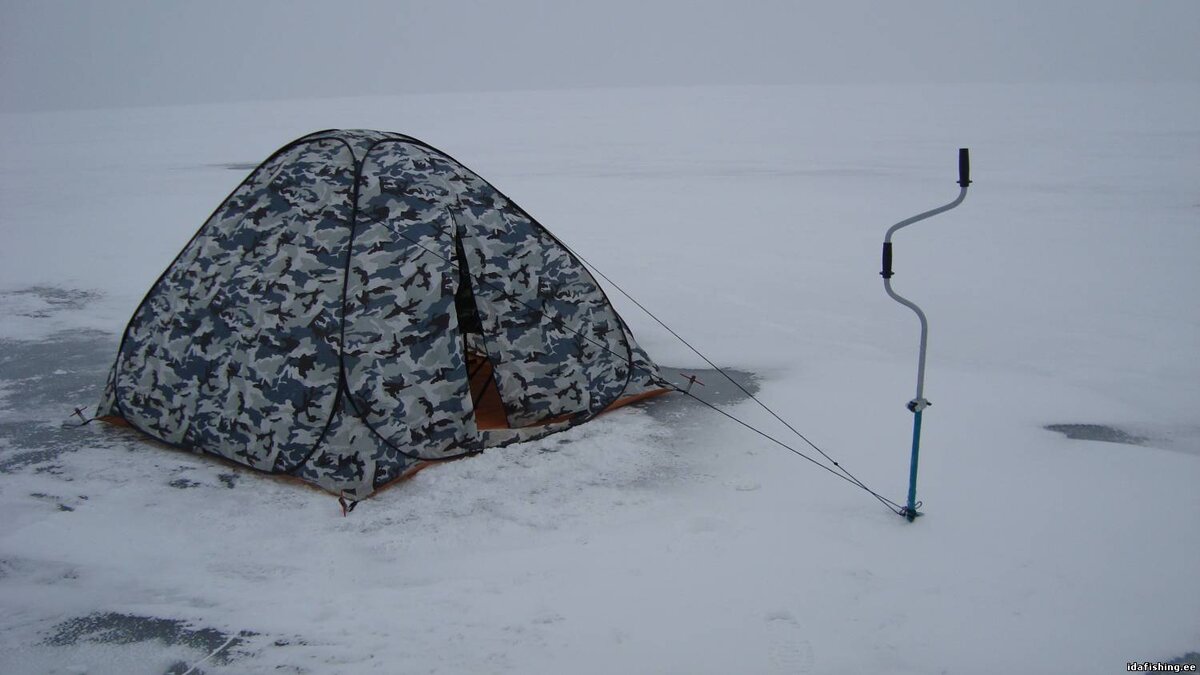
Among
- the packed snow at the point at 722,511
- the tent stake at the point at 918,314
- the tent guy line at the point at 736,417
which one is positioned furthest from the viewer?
the tent guy line at the point at 736,417

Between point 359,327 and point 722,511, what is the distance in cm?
A: 209

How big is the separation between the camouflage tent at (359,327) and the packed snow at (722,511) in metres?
0.22

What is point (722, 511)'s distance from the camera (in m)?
4.64

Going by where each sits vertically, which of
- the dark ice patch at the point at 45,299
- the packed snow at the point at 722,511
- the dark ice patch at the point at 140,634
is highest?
the dark ice patch at the point at 45,299

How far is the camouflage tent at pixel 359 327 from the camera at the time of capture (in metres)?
4.88

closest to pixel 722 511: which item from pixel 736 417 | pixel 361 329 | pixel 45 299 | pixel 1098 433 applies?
pixel 736 417

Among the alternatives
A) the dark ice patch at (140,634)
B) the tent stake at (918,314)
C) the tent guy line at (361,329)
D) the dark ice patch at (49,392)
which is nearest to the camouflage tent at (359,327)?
the tent guy line at (361,329)

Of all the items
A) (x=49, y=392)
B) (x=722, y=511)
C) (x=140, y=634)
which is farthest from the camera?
(x=49, y=392)

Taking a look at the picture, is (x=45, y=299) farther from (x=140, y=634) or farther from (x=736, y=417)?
(x=736, y=417)

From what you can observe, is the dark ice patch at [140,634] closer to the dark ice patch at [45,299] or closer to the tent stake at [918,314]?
the tent stake at [918,314]

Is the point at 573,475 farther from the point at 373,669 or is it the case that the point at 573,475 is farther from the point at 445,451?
the point at 373,669

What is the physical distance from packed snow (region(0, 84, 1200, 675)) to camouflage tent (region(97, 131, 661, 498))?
22 cm

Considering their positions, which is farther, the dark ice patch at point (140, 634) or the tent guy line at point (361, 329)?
the tent guy line at point (361, 329)

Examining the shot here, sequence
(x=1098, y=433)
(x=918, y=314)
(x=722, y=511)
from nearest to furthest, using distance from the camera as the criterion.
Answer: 1. (x=918, y=314)
2. (x=722, y=511)
3. (x=1098, y=433)
